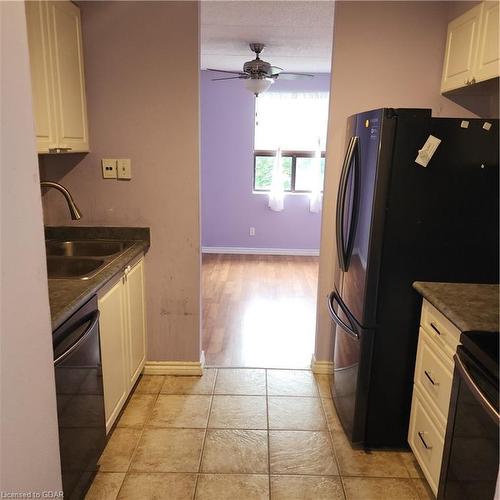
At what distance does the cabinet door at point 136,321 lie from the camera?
2.43 metres

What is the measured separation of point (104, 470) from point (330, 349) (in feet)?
5.08

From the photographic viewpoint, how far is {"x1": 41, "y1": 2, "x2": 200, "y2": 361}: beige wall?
245 centimetres

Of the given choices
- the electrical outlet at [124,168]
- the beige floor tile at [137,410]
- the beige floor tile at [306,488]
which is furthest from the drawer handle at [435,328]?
the electrical outlet at [124,168]

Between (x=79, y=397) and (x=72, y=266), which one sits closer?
(x=79, y=397)

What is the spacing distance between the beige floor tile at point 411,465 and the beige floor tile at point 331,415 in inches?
13.5

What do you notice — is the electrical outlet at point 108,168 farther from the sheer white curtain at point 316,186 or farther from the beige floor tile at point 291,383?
the sheer white curtain at point 316,186

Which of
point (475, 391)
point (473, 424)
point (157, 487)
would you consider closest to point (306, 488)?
point (157, 487)

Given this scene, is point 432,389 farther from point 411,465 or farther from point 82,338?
point 82,338

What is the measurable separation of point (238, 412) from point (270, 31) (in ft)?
9.91

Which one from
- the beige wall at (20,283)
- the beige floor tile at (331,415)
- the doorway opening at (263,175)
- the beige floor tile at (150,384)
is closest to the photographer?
the beige wall at (20,283)

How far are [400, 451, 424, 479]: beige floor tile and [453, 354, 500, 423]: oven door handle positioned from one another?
81 cm

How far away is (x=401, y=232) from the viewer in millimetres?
1929

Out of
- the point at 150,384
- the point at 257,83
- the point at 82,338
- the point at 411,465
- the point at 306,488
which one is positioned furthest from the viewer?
the point at 257,83

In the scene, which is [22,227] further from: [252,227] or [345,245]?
[252,227]
